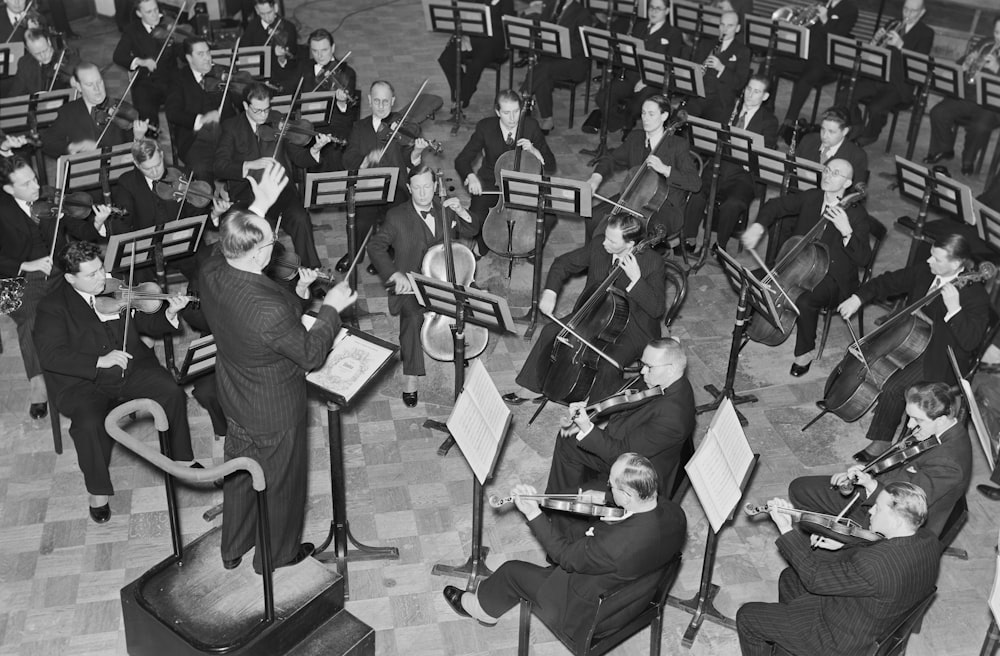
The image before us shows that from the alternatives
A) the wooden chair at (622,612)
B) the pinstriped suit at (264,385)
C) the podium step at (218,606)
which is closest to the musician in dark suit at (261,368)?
the pinstriped suit at (264,385)

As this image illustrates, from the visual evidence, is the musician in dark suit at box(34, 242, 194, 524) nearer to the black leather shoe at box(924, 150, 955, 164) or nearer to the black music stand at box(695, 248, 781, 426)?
the black music stand at box(695, 248, 781, 426)

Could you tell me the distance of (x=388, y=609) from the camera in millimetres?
4637

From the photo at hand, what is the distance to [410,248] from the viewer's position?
5887 millimetres

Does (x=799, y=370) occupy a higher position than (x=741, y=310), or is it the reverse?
(x=741, y=310)

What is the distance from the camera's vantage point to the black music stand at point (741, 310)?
5.31m

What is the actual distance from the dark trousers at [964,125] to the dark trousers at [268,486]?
22.3 ft

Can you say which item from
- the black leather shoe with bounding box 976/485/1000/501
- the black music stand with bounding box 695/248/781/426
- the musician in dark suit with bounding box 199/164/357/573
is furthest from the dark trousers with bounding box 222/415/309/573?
the black leather shoe with bounding box 976/485/1000/501

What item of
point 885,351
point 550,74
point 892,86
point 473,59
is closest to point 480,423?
point 885,351

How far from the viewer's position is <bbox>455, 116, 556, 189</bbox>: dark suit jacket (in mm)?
7035

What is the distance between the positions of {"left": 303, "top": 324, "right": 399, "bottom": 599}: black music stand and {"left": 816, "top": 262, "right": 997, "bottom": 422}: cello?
256 centimetres

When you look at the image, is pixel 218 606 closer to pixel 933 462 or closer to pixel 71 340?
pixel 71 340

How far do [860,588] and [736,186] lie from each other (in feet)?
13.7

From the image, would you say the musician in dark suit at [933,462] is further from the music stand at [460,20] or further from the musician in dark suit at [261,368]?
the music stand at [460,20]

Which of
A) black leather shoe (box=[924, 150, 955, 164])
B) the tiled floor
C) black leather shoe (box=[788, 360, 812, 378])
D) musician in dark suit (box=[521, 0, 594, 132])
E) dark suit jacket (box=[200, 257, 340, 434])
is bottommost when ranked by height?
black leather shoe (box=[924, 150, 955, 164])
